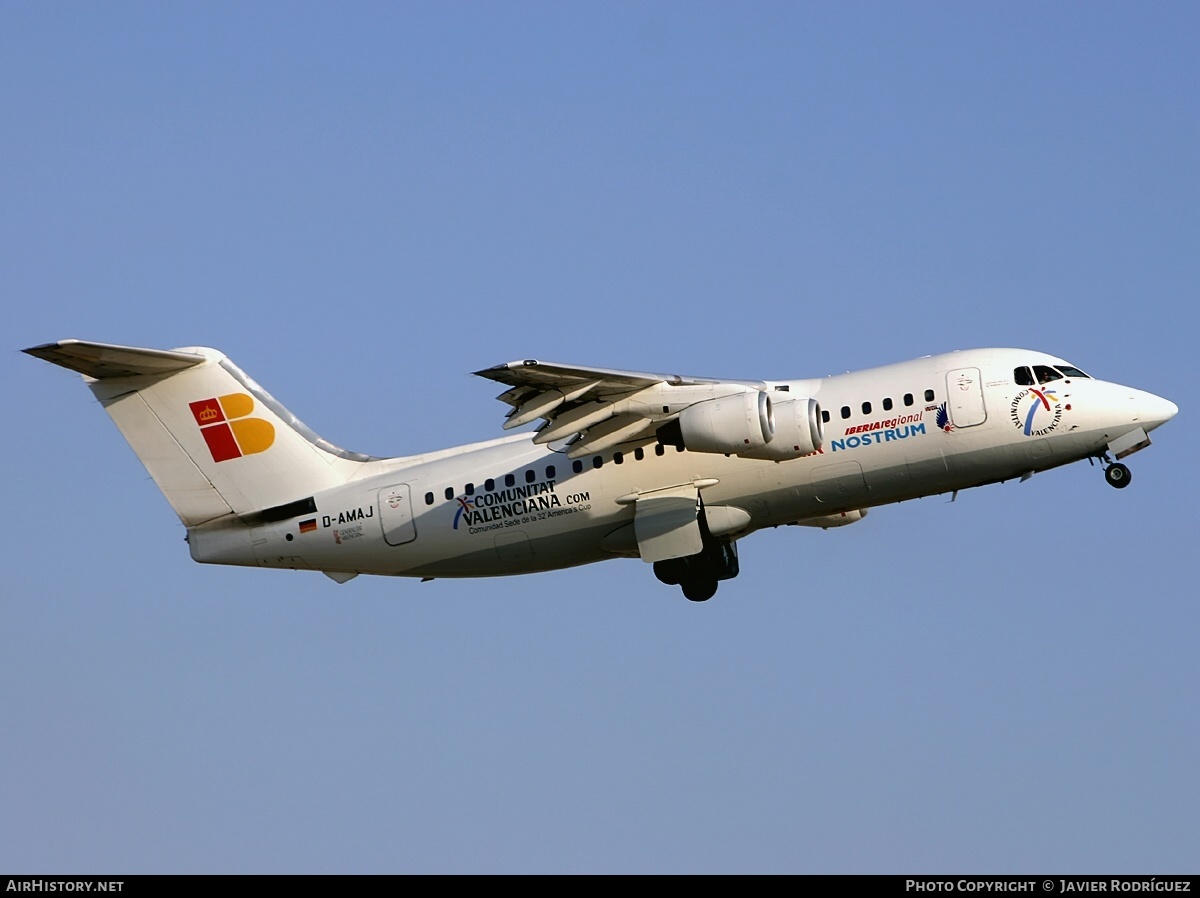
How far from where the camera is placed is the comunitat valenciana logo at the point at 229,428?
27172 millimetres

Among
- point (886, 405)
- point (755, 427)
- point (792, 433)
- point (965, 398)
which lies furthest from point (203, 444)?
point (965, 398)

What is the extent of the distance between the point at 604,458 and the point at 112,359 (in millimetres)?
7330

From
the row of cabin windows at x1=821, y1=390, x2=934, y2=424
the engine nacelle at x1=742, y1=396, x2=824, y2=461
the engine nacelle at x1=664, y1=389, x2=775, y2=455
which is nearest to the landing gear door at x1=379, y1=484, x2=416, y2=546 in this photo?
the engine nacelle at x1=664, y1=389, x2=775, y2=455

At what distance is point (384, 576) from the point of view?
88.8ft

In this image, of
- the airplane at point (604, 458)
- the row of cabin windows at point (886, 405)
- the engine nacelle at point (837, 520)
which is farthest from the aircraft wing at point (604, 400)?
the engine nacelle at point (837, 520)

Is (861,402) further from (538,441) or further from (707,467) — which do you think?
(538,441)

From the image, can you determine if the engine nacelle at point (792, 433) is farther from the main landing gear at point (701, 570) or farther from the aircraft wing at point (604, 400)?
the main landing gear at point (701, 570)

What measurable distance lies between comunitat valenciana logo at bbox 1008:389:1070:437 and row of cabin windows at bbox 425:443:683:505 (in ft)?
15.0

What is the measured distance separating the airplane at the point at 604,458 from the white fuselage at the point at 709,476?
27mm

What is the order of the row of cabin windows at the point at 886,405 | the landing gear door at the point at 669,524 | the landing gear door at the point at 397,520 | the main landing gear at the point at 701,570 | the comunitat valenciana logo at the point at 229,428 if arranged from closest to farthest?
the row of cabin windows at the point at 886,405, the landing gear door at the point at 669,524, the landing gear door at the point at 397,520, the main landing gear at the point at 701,570, the comunitat valenciana logo at the point at 229,428

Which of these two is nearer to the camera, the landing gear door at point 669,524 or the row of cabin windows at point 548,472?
the landing gear door at point 669,524
